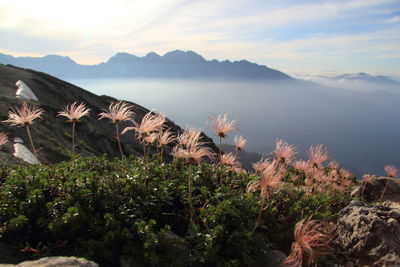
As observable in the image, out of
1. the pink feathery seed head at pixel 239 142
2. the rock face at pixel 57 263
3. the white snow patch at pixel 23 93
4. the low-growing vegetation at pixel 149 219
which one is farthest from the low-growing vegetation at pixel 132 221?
the white snow patch at pixel 23 93

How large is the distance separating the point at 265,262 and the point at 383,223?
2.87 meters

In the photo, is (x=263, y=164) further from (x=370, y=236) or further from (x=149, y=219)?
(x=149, y=219)

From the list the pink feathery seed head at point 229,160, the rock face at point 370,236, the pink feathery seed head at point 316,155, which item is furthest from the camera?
the pink feathery seed head at point 229,160

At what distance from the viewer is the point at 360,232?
634cm

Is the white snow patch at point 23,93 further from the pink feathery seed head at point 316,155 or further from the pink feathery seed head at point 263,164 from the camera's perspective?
the pink feathery seed head at point 316,155

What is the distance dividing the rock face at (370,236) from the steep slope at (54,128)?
9.07 meters

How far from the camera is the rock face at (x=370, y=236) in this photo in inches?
237

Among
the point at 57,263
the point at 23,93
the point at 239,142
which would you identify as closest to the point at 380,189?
the point at 239,142

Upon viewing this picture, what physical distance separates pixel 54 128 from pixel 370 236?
4315 cm

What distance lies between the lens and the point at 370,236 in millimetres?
6246

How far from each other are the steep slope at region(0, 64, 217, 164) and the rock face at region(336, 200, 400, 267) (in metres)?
9.07

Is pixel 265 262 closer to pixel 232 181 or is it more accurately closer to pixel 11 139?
pixel 232 181

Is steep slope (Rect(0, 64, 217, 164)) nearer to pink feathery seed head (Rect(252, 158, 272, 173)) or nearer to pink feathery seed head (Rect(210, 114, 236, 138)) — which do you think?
pink feathery seed head (Rect(252, 158, 272, 173))

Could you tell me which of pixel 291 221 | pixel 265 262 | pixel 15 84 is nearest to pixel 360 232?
pixel 291 221
